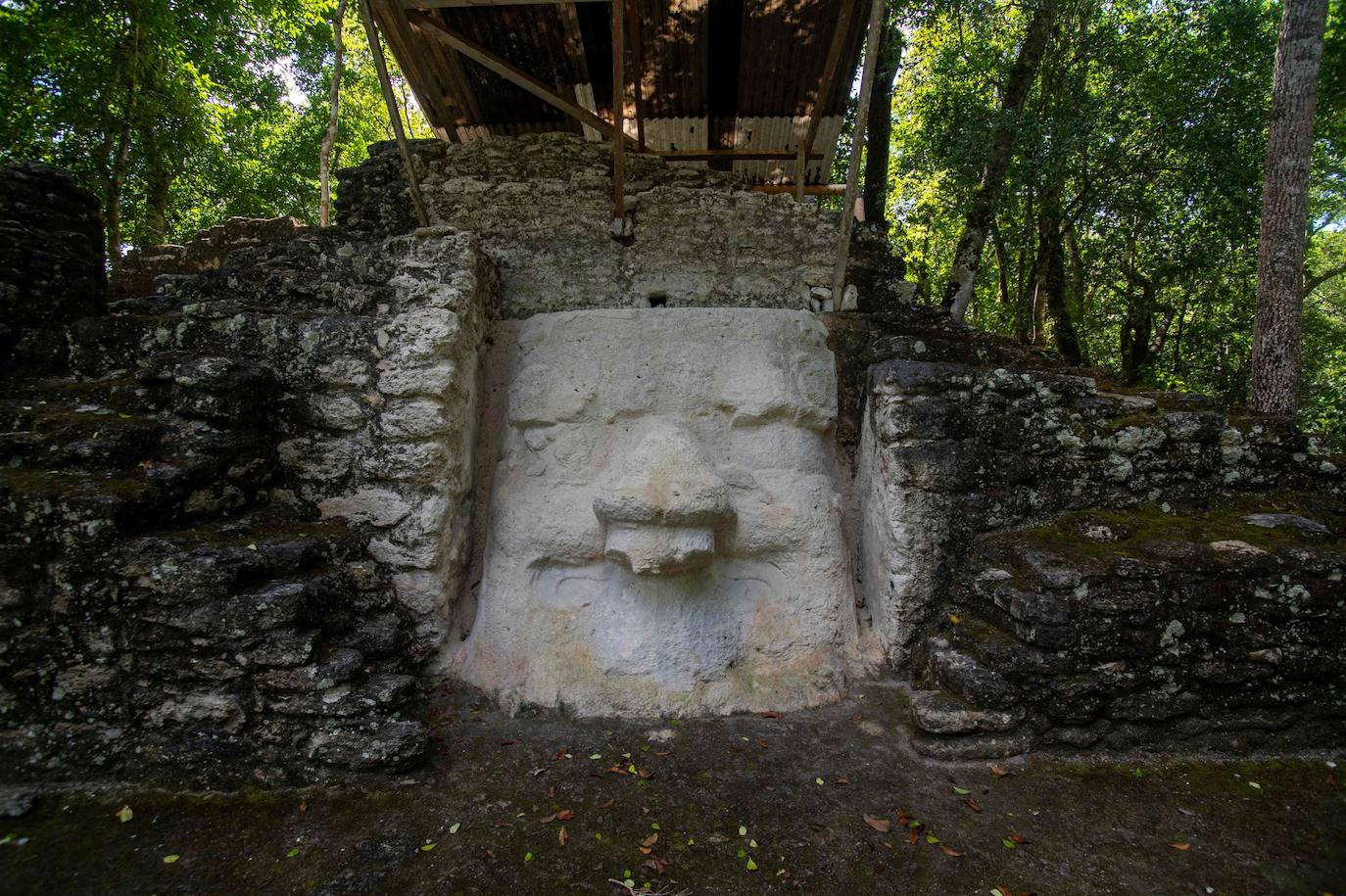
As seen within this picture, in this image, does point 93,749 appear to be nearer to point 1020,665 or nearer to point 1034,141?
point 1020,665

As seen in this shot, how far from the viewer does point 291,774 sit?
2402mm

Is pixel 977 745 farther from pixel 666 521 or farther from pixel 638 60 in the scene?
pixel 638 60

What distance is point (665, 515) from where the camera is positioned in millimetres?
2977

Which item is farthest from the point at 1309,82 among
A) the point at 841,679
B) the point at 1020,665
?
the point at 841,679

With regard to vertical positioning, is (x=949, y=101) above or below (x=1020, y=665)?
above

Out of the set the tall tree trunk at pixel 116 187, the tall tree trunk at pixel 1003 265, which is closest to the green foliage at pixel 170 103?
the tall tree trunk at pixel 116 187

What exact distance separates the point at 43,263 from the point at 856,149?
15.4ft

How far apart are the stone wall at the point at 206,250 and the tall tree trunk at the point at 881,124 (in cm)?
667

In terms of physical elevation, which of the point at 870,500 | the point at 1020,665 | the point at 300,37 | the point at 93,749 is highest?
the point at 300,37

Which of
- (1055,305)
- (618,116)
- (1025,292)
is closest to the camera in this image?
(618,116)

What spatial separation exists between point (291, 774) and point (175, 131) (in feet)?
29.3

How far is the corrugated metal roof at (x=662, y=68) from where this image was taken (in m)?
4.15

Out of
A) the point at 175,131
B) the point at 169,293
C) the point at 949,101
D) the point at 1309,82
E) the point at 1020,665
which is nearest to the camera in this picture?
the point at 1020,665

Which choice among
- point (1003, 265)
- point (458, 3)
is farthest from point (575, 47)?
point (1003, 265)
